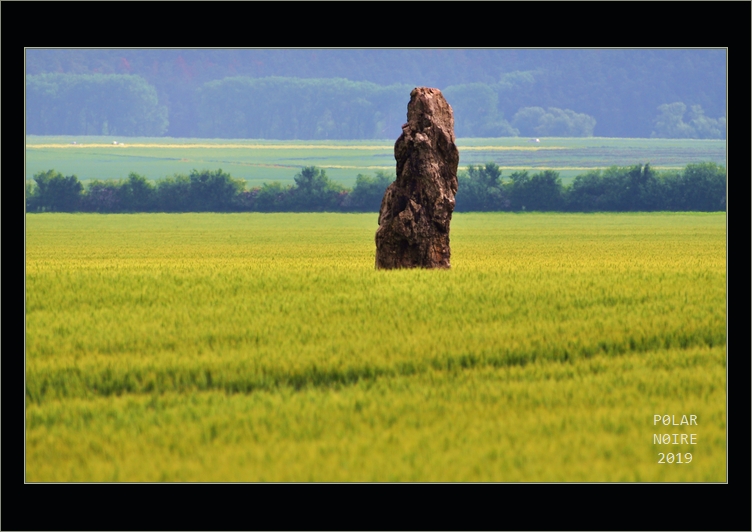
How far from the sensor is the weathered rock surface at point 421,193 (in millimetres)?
18641

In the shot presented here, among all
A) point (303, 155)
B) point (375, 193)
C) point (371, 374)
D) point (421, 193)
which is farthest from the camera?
point (303, 155)

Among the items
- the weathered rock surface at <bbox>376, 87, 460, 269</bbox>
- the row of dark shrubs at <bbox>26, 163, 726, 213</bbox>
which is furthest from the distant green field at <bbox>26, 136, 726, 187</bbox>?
the weathered rock surface at <bbox>376, 87, 460, 269</bbox>

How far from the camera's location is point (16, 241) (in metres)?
10.7

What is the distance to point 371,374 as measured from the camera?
10.2m

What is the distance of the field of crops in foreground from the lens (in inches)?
301

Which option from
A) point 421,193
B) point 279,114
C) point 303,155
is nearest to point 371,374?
point 421,193

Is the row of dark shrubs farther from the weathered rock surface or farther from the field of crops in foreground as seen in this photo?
the field of crops in foreground

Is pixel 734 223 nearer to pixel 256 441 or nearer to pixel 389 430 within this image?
pixel 389 430

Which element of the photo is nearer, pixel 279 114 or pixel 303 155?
pixel 303 155

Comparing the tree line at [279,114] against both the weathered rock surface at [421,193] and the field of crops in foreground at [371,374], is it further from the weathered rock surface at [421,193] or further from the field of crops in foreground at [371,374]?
the field of crops in foreground at [371,374]

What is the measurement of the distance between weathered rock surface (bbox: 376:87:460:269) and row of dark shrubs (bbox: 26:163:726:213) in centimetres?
5389

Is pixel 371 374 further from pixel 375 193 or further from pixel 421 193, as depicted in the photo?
pixel 375 193

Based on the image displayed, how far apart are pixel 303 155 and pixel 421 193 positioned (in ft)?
481

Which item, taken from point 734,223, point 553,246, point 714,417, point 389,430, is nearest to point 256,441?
point 389,430
